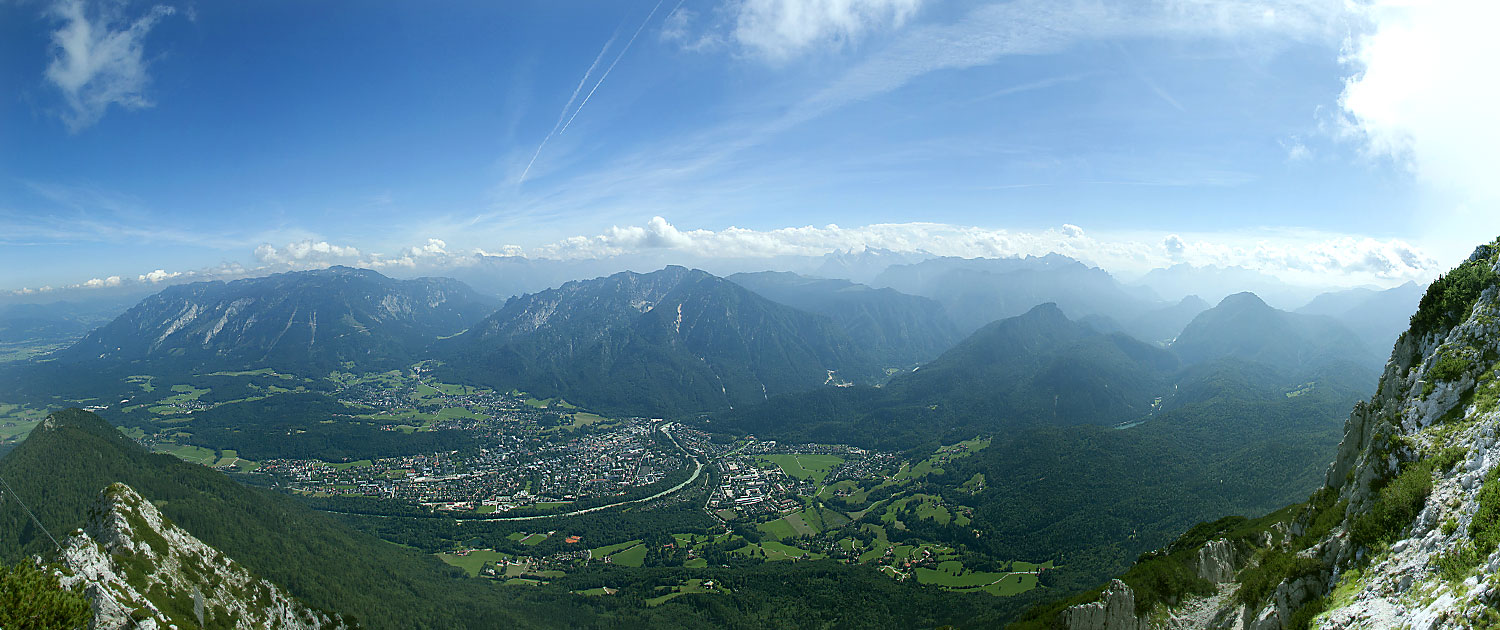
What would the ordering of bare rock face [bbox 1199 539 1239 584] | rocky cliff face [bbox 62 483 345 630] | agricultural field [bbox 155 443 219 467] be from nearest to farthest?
rocky cliff face [bbox 62 483 345 630] → bare rock face [bbox 1199 539 1239 584] → agricultural field [bbox 155 443 219 467]

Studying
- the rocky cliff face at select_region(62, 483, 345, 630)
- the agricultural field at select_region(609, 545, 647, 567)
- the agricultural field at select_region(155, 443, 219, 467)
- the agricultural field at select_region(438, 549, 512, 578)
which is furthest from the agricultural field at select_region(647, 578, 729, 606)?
the agricultural field at select_region(155, 443, 219, 467)

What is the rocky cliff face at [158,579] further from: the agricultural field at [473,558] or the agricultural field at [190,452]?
the agricultural field at [190,452]

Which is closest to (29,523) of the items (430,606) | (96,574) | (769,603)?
(430,606)

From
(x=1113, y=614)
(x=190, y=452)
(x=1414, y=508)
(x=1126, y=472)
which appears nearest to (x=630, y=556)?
(x=1113, y=614)

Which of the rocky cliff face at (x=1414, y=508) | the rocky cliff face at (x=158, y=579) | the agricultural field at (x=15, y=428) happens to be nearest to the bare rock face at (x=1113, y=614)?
the rocky cliff face at (x=1414, y=508)

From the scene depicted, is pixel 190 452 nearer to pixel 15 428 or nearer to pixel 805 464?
pixel 15 428

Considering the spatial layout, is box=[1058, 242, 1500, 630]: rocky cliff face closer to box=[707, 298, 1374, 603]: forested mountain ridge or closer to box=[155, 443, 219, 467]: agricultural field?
box=[707, 298, 1374, 603]: forested mountain ridge
